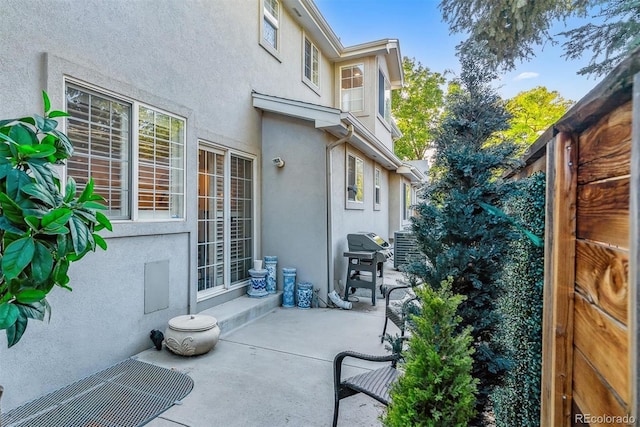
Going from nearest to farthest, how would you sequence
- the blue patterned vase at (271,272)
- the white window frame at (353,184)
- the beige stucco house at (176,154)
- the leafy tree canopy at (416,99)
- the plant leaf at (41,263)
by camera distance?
1. the plant leaf at (41,263)
2. the beige stucco house at (176,154)
3. the blue patterned vase at (271,272)
4. the white window frame at (353,184)
5. the leafy tree canopy at (416,99)

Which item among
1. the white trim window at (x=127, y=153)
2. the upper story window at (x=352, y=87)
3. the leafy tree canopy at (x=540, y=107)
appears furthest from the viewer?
the leafy tree canopy at (x=540, y=107)

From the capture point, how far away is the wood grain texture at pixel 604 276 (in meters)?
0.94

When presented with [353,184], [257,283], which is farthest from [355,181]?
[257,283]

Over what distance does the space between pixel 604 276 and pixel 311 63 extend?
9.56m

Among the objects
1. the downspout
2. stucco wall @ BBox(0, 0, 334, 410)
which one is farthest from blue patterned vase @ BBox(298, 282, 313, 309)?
stucco wall @ BBox(0, 0, 334, 410)

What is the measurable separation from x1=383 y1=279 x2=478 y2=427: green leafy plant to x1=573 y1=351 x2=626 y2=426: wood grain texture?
45 cm

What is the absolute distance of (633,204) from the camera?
83 cm

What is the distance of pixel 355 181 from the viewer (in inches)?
332

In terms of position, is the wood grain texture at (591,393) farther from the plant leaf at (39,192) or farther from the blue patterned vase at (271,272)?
the blue patterned vase at (271,272)

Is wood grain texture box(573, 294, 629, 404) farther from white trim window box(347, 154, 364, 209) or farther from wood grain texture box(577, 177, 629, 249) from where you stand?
white trim window box(347, 154, 364, 209)

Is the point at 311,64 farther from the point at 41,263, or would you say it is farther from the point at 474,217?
the point at 41,263

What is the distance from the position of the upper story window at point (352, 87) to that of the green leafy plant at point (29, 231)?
32.1 feet

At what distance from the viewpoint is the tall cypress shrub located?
218cm

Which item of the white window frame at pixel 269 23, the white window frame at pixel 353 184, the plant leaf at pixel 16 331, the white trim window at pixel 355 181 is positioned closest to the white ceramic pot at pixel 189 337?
the plant leaf at pixel 16 331
